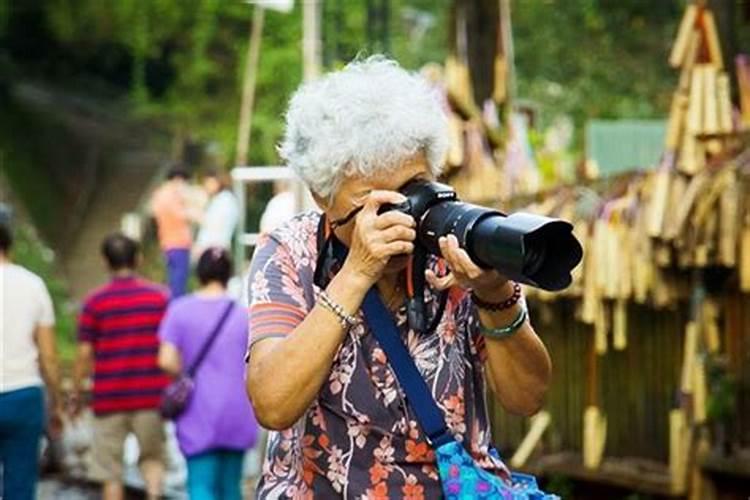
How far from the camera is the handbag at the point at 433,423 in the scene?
12.9 ft

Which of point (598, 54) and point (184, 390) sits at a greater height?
point (598, 54)

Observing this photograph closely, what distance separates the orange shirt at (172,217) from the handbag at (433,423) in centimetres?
1334

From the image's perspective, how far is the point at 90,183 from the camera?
32.1 meters

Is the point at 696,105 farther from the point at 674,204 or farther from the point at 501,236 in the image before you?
the point at 501,236

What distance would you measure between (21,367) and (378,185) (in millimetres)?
5458

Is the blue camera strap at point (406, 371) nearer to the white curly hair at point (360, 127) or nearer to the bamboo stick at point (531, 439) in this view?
the white curly hair at point (360, 127)

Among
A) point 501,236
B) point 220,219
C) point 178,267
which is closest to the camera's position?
point 501,236

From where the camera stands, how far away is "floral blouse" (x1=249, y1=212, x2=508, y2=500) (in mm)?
3975

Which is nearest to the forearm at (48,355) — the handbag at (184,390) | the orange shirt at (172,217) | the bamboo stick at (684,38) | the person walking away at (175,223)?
the handbag at (184,390)

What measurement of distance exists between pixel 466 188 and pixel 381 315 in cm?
796

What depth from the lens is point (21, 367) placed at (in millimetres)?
9086

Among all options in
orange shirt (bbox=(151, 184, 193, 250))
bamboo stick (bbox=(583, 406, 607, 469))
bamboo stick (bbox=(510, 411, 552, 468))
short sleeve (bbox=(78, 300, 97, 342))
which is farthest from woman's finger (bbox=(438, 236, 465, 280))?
orange shirt (bbox=(151, 184, 193, 250))

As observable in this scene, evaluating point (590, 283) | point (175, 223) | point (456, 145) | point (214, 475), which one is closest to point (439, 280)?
point (214, 475)

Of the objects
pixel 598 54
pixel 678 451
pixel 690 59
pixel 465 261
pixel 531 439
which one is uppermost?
pixel 598 54
